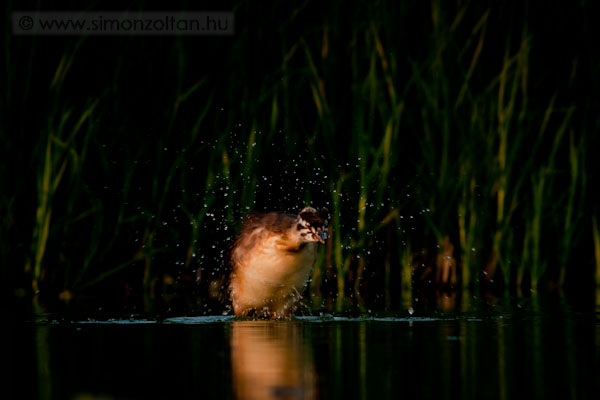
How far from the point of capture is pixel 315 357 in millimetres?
5191

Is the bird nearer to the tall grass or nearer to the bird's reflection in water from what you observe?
the bird's reflection in water

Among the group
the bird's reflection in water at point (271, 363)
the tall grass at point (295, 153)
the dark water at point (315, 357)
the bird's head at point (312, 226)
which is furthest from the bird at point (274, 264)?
the tall grass at point (295, 153)

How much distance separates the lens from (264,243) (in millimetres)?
7766

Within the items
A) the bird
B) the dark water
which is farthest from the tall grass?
the dark water

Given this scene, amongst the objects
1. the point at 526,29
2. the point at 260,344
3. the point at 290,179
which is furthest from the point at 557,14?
the point at 260,344

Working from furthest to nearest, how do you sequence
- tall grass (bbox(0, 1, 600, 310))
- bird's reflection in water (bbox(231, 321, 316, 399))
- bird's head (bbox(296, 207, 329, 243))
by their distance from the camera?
tall grass (bbox(0, 1, 600, 310))
bird's head (bbox(296, 207, 329, 243))
bird's reflection in water (bbox(231, 321, 316, 399))

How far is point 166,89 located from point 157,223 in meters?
1.05

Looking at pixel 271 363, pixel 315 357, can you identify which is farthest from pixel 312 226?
pixel 271 363

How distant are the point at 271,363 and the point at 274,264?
2774mm

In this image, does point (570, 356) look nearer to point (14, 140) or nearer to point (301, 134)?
point (301, 134)

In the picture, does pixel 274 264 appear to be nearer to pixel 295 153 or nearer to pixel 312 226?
pixel 312 226

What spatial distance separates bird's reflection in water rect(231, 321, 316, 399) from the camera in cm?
413

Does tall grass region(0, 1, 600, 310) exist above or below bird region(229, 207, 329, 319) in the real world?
above

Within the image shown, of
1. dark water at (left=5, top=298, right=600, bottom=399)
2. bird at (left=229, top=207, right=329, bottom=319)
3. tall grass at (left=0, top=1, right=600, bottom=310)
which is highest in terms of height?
tall grass at (left=0, top=1, right=600, bottom=310)
